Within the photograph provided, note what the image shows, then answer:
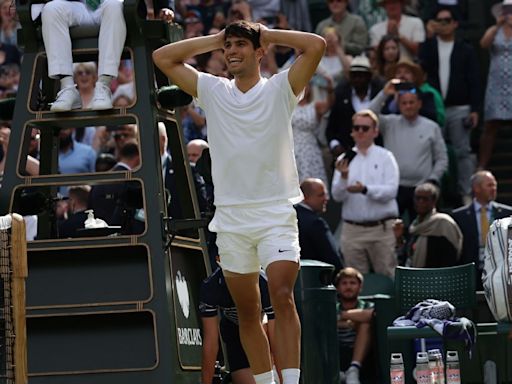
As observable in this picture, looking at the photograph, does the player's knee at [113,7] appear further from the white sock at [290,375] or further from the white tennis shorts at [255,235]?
the white sock at [290,375]

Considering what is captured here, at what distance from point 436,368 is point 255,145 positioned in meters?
2.27

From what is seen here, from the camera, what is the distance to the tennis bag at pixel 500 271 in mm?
10008

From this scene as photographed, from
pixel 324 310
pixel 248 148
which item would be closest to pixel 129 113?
pixel 248 148

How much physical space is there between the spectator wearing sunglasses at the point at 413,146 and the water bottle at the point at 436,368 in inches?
232

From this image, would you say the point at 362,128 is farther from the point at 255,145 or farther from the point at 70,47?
the point at 255,145

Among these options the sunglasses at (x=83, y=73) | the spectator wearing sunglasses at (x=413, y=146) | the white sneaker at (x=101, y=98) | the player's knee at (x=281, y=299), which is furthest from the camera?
the sunglasses at (x=83, y=73)

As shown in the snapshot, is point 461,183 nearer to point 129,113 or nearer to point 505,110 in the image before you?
point 505,110

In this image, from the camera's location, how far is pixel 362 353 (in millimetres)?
12930

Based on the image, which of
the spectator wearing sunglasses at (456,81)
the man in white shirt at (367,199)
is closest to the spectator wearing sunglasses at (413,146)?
the man in white shirt at (367,199)

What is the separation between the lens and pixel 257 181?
342 inches

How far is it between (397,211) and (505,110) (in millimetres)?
2791

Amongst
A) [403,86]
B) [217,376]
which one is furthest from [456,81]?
[217,376]

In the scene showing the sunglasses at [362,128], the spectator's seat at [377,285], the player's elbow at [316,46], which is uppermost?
the player's elbow at [316,46]

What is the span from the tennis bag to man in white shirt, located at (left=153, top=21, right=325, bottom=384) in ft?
6.20
